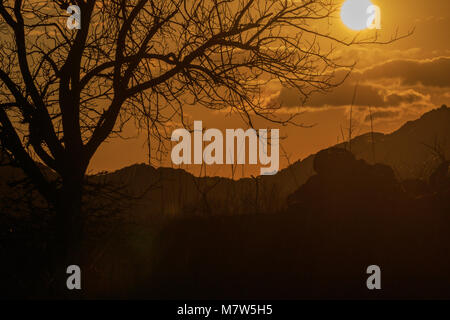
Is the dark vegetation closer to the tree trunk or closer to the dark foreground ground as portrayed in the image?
the dark foreground ground

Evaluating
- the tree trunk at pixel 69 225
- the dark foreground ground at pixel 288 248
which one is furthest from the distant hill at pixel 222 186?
the tree trunk at pixel 69 225

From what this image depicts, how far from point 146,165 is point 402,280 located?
4.27 metres

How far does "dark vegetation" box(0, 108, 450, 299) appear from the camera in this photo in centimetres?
813

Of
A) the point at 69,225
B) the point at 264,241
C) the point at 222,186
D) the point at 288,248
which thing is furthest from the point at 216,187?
the point at 69,225

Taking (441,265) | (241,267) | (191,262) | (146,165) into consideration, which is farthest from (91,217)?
(441,265)

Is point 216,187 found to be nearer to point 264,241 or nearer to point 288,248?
point 264,241

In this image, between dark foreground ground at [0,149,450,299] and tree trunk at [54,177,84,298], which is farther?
tree trunk at [54,177,84,298]

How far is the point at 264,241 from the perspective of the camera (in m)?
8.98

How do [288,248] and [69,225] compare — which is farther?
[69,225]

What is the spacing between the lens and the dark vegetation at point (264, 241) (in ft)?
26.7

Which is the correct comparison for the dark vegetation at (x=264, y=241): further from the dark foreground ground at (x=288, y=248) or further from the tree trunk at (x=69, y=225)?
the tree trunk at (x=69, y=225)

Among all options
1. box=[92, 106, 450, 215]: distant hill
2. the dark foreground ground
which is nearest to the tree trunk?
the dark foreground ground
